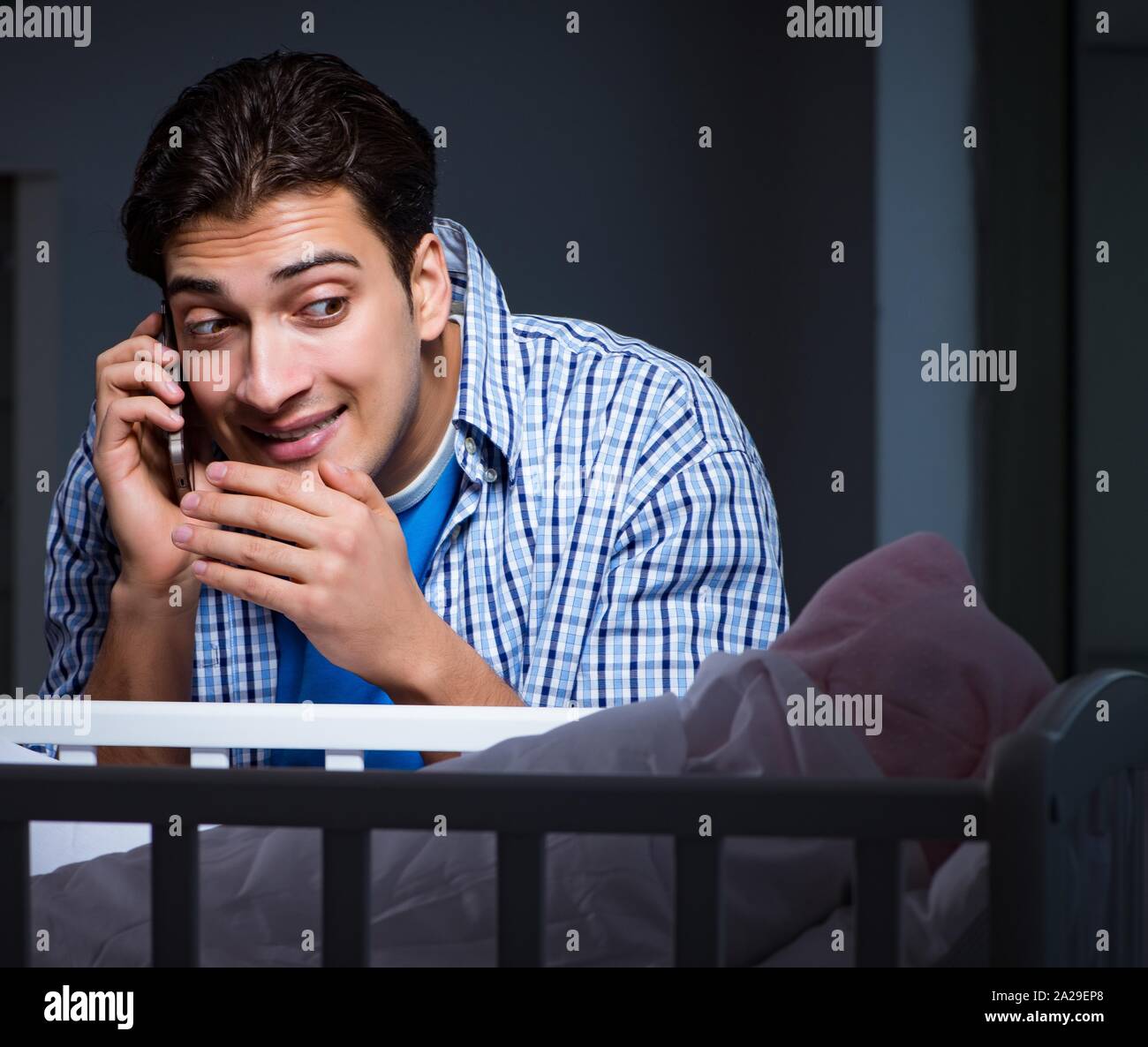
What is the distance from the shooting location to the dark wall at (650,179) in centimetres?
165

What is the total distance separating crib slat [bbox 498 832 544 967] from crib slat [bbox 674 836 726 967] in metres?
0.06

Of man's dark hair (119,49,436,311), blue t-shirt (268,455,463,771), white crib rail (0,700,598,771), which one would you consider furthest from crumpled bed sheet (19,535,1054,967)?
man's dark hair (119,49,436,311)

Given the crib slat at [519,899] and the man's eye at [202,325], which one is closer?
the crib slat at [519,899]

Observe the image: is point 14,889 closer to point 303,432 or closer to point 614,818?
point 614,818

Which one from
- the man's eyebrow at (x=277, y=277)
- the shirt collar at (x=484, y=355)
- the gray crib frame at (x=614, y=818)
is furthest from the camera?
the shirt collar at (x=484, y=355)

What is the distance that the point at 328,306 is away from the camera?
1101 mm

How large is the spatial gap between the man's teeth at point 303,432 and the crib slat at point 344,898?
2.09ft

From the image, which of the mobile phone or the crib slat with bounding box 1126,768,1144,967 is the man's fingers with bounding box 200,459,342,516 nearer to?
the mobile phone

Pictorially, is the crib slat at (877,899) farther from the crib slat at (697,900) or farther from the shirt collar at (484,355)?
the shirt collar at (484,355)

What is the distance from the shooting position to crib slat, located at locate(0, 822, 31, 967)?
0.56 metres

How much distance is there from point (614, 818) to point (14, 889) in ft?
0.97

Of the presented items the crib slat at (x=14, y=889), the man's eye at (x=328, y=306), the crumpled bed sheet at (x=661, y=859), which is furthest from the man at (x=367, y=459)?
the crib slat at (x=14, y=889)

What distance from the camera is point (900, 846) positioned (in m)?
0.53
